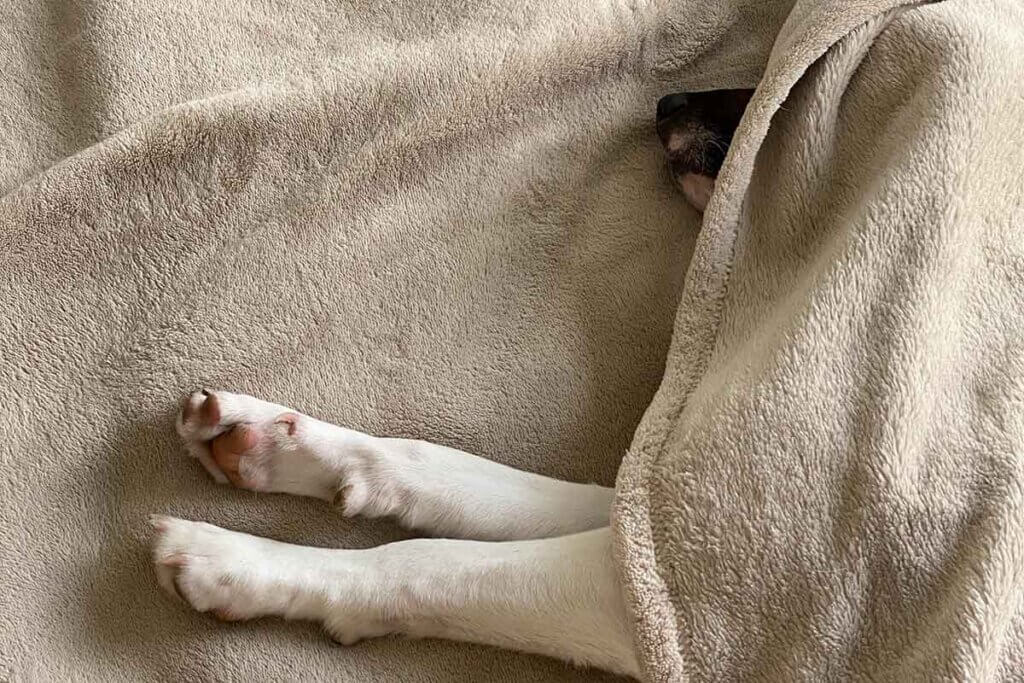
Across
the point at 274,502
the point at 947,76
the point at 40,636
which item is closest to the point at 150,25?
the point at 274,502

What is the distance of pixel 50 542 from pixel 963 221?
0.96 m

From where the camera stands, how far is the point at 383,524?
1.12m

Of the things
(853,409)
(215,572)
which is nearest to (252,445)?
(215,572)

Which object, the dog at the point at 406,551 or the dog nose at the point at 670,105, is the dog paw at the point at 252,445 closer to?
the dog at the point at 406,551

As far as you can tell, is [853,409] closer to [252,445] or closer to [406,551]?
[406,551]

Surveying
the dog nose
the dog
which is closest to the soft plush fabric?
the dog

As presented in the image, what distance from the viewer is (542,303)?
4.12ft

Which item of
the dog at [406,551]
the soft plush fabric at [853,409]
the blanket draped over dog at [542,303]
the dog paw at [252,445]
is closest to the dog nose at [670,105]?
the blanket draped over dog at [542,303]

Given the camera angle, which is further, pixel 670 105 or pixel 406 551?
pixel 670 105

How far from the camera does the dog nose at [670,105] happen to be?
134cm

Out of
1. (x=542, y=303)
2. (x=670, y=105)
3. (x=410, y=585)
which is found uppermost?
(x=670, y=105)

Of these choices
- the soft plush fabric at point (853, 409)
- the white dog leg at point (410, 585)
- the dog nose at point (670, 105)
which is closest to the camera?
the soft plush fabric at point (853, 409)

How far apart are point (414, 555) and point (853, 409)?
1.47ft

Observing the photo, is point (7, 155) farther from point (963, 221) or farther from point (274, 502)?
point (963, 221)
